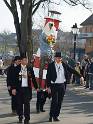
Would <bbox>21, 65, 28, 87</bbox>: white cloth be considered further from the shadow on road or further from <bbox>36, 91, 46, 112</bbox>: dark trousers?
the shadow on road

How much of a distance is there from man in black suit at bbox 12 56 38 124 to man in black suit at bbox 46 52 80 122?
64 cm

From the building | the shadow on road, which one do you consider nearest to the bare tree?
the shadow on road

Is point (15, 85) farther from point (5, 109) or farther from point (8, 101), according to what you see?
point (8, 101)

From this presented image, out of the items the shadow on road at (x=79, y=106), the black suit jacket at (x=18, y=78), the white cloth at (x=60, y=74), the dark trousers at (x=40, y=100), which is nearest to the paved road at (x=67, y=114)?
the shadow on road at (x=79, y=106)

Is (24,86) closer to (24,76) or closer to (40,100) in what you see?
(24,76)

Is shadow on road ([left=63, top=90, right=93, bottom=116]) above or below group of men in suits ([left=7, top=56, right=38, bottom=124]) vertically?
below

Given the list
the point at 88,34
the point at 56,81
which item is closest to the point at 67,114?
the point at 56,81

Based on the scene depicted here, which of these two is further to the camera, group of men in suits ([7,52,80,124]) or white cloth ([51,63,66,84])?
white cloth ([51,63,66,84])

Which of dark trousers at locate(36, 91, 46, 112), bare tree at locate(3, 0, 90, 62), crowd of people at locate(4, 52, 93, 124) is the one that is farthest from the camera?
bare tree at locate(3, 0, 90, 62)

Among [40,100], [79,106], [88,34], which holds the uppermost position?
[88,34]

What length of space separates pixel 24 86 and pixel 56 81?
104 centimetres

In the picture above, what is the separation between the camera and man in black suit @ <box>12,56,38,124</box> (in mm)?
11820

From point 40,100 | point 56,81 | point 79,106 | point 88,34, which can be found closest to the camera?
point 56,81

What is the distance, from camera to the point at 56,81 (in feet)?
41.1
